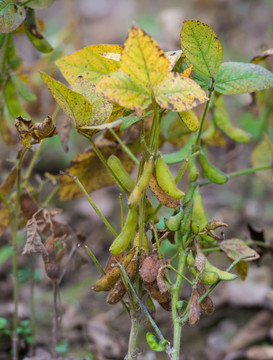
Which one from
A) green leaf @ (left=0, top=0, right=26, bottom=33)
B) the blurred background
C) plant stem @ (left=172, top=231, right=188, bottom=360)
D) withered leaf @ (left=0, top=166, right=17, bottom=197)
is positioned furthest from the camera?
the blurred background

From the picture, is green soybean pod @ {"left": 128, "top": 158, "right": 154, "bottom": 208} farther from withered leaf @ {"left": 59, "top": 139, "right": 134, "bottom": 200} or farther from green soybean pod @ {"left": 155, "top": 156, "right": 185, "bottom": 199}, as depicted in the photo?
withered leaf @ {"left": 59, "top": 139, "right": 134, "bottom": 200}

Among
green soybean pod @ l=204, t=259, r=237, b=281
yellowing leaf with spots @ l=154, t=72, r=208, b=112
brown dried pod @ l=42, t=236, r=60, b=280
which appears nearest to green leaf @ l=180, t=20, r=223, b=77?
yellowing leaf with spots @ l=154, t=72, r=208, b=112

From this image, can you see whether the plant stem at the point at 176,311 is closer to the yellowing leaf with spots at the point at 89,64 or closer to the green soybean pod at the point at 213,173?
Result: the green soybean pod at the point at 213,173

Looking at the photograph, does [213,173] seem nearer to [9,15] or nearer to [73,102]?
[73,102]

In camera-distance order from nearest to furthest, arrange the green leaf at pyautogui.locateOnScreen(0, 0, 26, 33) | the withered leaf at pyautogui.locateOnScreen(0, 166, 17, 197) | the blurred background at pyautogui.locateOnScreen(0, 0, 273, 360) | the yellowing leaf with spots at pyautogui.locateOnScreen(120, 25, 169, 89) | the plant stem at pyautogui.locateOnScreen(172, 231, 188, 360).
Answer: the yellowing leaf with spots at pyautogui.locateOnScreen(120, 25, 169, 89), the plant stem at pyautogui.locateOnScreen(172, 231, 188, 360), the green leaf at pyautogui.locateOnScreen(0, 0, 26, 33), the withered leaf at pyautogui.locateOnScreen(0, 166, 17, 197), the blurred background at pyautogui.locateOnScreen(0, 0, 273, 360)

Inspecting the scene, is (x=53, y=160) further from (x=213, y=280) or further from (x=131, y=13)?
(x=131, y=13)

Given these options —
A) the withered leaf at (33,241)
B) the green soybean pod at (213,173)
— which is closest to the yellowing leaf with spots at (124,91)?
the green soybean pod at (213,173)

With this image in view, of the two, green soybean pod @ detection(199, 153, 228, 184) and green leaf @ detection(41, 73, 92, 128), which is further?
green soybean pod @ detection(199, 153, 228, 184)
